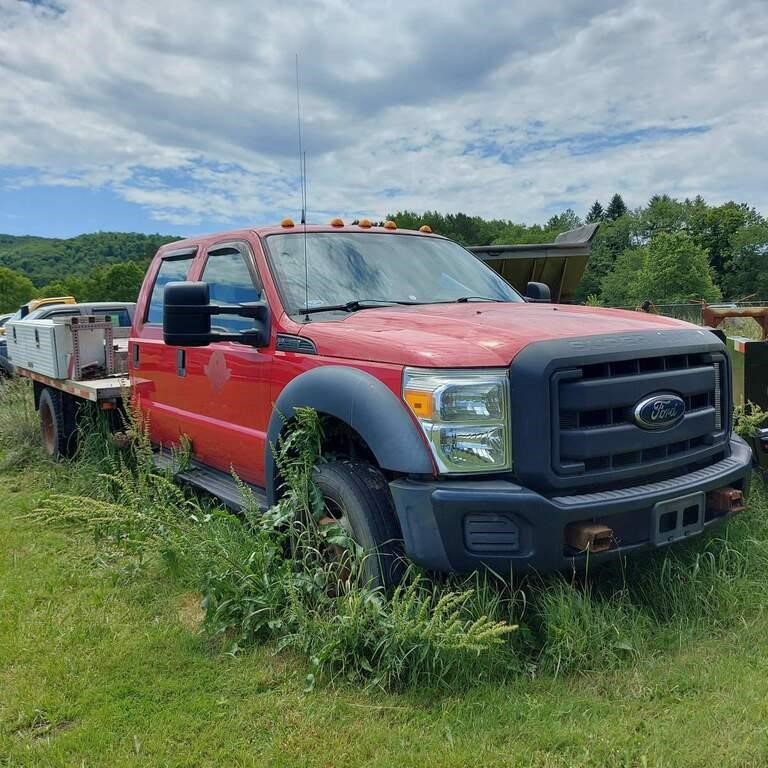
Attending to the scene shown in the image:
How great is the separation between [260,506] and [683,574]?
2.11 m

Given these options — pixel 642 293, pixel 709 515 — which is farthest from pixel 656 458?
pixel 642 293

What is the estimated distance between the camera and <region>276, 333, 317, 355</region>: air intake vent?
3518 millimetres

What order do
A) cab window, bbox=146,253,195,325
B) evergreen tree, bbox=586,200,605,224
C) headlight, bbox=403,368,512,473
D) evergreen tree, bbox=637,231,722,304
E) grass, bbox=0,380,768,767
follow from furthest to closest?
evergreen tree, bbox=586,200,605,224 < evergreen tree, bbox=637,231,722,304 < cab window, bbox=146,253,195,325 < headlight, bbox=403,368,512,473 < grass, bbox=0,380,768,767

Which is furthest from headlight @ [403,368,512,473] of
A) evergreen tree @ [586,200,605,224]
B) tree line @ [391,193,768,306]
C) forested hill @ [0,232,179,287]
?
evergreen tree @ [586,200,605,224]

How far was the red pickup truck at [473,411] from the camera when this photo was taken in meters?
2.76

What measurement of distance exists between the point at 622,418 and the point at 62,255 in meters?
86.2

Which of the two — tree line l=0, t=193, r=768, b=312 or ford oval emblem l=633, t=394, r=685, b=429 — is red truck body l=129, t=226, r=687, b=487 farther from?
tree line l=0, t=193, r=768, b=312

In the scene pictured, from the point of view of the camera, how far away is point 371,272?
414 centimetres

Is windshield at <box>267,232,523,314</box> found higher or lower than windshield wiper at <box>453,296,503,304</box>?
higher

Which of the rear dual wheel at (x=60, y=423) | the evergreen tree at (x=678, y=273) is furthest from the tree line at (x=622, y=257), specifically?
the rear dual wheel at (x=60, y=423)

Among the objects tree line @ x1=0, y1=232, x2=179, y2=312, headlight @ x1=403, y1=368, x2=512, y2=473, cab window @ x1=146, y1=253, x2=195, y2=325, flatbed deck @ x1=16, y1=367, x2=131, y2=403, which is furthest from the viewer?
tree line @ x1=0, y1=232, x2=179, y2=312

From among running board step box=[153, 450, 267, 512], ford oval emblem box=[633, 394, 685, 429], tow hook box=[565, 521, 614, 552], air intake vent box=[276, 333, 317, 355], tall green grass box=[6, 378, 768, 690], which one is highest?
air intake vent box=[276, 333, 317, 355]

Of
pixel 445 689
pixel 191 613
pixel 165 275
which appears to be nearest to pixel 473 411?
pixel 445 689

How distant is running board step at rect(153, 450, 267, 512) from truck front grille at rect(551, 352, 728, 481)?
5.67 feet
